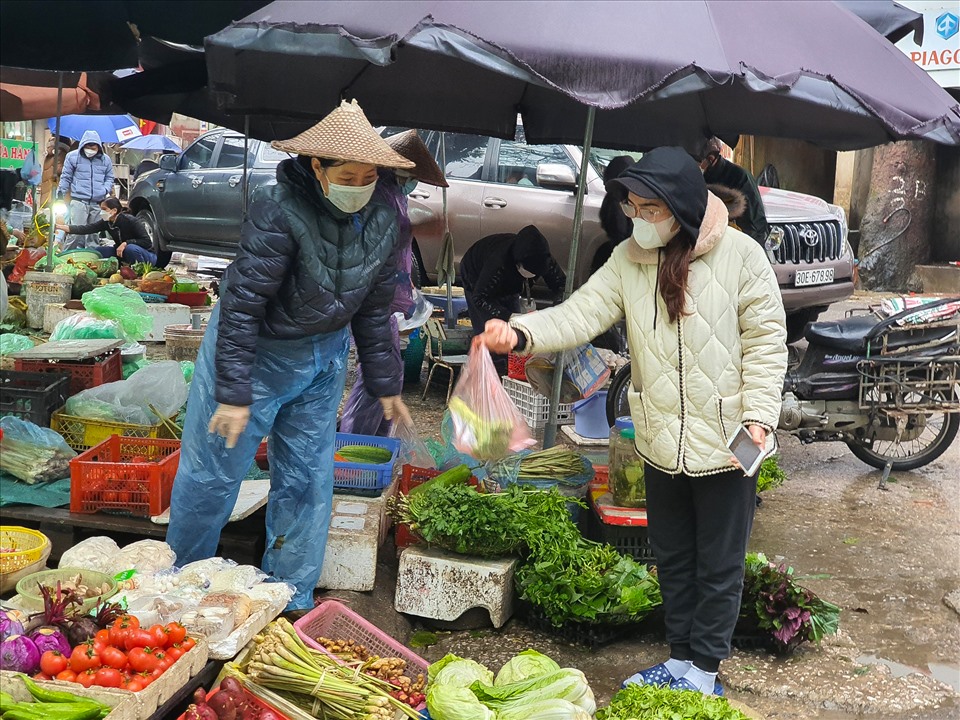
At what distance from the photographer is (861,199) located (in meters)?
15.6

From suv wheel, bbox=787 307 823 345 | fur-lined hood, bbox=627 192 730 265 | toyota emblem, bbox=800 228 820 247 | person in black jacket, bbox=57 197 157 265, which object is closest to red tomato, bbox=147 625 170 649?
fur-lined hood, bbox=627 192 730 265

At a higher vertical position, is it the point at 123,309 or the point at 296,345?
the point at 296,345

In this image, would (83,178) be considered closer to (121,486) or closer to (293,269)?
(121,486)

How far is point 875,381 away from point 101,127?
16.1 meters

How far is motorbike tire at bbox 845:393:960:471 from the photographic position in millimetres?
7000

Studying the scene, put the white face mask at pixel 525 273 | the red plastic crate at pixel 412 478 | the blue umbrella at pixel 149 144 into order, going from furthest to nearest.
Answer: the blue umbrella at pixel 149 144, the white face mask at pixel 525 273, the red plastic crate at pixel 412 478

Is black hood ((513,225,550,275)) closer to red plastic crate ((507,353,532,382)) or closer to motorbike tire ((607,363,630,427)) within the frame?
red plastic crate ((507,353,532,382))

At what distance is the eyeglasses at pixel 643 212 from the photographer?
360cm

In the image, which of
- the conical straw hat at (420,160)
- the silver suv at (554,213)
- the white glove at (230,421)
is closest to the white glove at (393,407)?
the white glove at (230,421)

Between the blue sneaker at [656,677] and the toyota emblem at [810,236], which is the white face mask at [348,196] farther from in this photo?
the toyota emblem at [810,236]

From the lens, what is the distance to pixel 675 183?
3.49 metres

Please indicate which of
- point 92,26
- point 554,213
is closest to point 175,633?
point 92,26

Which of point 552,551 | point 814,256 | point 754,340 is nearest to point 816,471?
point 814,256

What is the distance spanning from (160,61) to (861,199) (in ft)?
39.5
